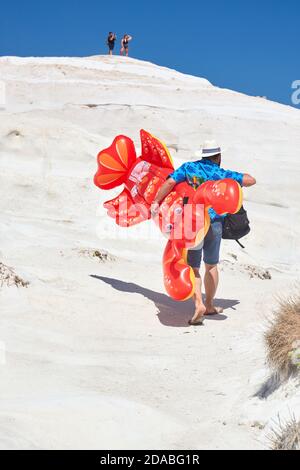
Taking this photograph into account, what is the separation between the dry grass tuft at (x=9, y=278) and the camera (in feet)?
21.1

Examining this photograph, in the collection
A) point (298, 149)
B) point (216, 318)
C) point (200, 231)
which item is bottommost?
point (216, 318)

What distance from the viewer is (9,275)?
6.53 metres

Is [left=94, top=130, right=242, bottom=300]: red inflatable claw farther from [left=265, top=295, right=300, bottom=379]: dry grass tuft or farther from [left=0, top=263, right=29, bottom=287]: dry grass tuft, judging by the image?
[left=265, top=295, right=300, bottom=379]: dry grass tuft

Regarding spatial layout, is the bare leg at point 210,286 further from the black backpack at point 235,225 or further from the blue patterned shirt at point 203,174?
the blue patterned shirt at point 203,174

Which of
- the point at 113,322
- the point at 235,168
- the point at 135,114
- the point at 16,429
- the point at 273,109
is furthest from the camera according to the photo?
the point at 273,109

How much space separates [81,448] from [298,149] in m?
16.4

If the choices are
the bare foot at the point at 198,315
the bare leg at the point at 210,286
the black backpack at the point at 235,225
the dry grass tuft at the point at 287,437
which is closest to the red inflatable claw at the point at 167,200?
the bare foot at the point at 198,315

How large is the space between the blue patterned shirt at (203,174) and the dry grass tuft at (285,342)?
223 centimetres

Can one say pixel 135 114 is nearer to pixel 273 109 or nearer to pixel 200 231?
pixel 273 109

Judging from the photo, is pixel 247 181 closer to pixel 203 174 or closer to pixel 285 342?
pixel 203 174

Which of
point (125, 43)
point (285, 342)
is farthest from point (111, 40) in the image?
point (285, 342)

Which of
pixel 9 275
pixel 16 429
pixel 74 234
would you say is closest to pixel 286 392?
pixel 16 429

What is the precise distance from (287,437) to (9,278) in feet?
12.0
